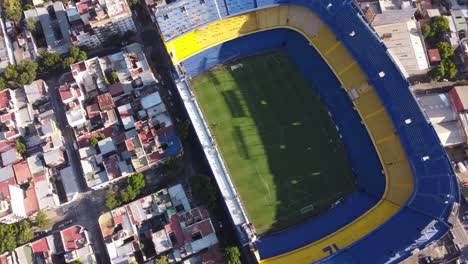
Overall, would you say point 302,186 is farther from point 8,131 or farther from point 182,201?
point 8,131

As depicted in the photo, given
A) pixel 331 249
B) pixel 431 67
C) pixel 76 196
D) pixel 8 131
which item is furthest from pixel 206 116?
pixel 431 67

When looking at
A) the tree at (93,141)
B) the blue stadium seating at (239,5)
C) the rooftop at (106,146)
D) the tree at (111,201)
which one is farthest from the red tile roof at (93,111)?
the blue stadium seating at (239,5)

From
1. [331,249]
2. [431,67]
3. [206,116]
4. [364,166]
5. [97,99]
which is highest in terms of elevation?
[97,99]

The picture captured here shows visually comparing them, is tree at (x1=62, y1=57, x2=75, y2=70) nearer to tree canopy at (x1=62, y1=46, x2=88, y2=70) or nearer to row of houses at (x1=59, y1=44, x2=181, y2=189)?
tree canopy at (x1=62, y1=46, x2=88, y2=70)

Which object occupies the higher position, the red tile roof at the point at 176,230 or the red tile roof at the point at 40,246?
the red tile roof at the point at 40,246

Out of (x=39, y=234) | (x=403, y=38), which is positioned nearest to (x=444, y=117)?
(x=403, y=38)

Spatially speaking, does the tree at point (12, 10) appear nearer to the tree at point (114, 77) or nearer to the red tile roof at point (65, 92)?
the red tile roof at point (65, 92)

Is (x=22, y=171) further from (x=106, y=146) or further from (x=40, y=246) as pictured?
(x=106, y=146)
